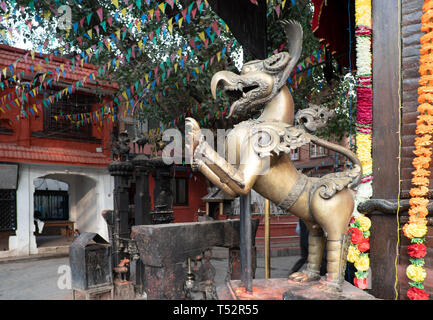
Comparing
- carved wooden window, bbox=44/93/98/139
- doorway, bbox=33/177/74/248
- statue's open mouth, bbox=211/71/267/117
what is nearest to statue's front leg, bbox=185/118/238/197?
statue's open mouth, bbox=211/71/267/117

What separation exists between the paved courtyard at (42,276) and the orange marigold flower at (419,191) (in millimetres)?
4939

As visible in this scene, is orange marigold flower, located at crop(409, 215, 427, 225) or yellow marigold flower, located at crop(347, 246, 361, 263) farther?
yellow marigold flower, located at crop(347, 246, 361, 263)

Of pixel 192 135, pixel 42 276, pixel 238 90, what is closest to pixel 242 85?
pixel 238 90

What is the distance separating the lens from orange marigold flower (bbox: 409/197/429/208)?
2.19 meters

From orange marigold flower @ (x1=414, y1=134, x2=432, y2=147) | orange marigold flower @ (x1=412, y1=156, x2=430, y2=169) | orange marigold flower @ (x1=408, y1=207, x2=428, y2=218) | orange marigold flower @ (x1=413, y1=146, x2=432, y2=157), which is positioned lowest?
orange marigold flower @ (x1=408, y1=207, x2=428, y2=218)

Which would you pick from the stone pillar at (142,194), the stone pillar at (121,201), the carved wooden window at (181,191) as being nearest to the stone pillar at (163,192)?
the stone pillar at (142,194)

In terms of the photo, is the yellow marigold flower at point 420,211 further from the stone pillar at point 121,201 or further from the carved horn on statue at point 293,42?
the stone pillar at point 121,201

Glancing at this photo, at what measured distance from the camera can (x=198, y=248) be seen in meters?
2.24

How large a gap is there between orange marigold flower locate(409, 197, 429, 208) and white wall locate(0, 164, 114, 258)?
10992 mm

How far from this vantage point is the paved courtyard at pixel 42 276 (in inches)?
254

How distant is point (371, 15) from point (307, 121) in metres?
1.19

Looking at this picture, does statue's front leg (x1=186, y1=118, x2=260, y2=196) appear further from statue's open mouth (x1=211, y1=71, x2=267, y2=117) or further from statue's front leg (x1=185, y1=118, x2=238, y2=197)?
statue's open mouth (x1=211, y1=71, x2=267, y2=117)
